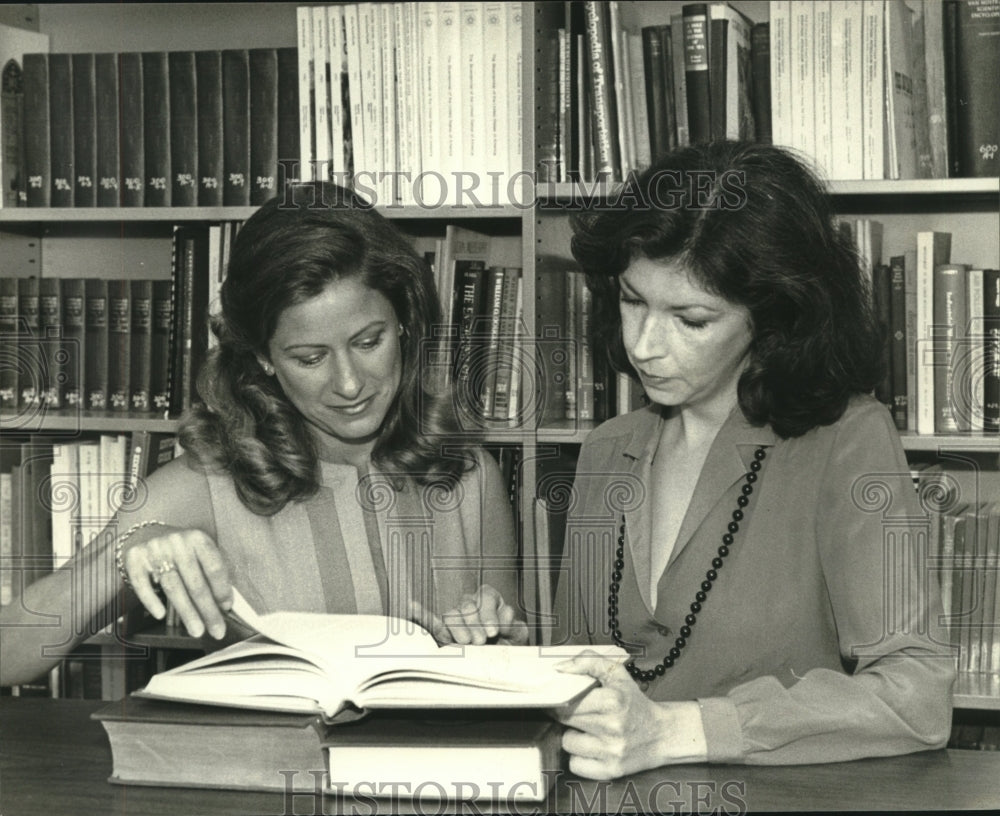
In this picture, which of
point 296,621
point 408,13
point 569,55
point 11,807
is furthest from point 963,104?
point 11,807

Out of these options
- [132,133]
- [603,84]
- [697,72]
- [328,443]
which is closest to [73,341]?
[132,133]

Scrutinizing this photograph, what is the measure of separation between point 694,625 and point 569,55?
104cm

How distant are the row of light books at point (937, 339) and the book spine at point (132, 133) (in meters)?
1.23

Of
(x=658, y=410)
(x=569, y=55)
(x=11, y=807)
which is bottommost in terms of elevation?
(x=11, y=807)

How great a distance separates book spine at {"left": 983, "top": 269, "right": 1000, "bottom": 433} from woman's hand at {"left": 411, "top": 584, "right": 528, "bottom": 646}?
1005mm

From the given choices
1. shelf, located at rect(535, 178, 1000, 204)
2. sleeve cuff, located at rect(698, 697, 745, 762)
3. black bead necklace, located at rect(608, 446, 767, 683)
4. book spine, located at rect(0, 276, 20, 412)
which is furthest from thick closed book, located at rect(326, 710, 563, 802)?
book spine, located at rect(0, 276, 20, 412)

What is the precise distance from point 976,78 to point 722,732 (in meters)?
1.27

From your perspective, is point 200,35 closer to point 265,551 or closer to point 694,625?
point 265,551

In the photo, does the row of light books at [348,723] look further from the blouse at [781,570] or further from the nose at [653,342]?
the nose at [653,342]

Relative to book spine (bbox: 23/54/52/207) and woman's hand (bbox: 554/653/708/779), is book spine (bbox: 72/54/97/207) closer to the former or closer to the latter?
book spine (bbox: 23/54/52/207)

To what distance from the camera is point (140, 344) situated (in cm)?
210

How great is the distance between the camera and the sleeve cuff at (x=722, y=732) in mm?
944

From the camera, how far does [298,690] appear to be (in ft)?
2.83

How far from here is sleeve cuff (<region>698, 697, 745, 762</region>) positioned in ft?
3.10
